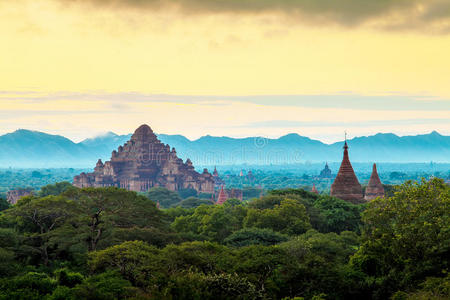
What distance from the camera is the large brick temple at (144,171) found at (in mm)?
127625

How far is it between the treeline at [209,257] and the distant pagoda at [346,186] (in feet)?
71.3

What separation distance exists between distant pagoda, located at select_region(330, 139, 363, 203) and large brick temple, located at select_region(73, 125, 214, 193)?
3016 inches

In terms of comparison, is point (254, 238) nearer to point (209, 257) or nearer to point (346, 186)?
point (209, 257)

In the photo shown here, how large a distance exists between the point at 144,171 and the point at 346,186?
80434mm

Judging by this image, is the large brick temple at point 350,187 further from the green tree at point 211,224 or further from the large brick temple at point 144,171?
the large brick temple at point 144,171

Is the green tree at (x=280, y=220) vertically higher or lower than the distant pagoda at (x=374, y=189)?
lower

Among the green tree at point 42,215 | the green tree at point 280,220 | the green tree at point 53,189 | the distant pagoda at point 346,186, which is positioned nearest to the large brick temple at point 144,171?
the green tree at point 53,189

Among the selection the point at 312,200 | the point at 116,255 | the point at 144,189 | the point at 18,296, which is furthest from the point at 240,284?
the point at 144,189

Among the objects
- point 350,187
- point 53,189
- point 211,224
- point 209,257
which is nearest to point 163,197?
point 53,189

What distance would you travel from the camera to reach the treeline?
22594 mm

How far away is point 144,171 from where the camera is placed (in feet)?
427

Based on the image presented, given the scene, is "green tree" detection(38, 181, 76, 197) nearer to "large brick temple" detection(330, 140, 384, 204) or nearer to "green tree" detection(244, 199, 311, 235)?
"large brick temple" detection(330, 140, 384, 204)

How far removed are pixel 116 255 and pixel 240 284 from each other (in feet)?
23.7

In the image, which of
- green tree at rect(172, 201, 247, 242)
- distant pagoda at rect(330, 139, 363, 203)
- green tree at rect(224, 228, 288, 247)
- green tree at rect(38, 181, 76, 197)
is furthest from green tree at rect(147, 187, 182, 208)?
green tree at rect(224, 228, 288, 247)
